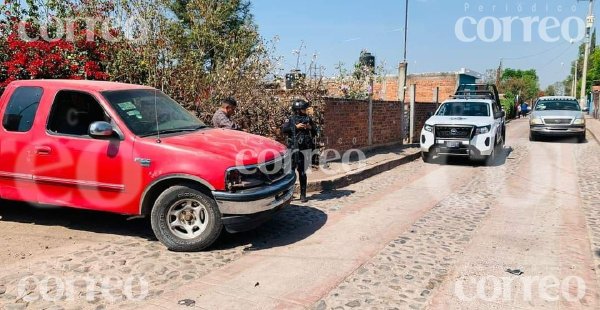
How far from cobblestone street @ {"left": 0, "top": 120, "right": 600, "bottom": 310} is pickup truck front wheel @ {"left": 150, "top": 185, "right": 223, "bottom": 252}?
0.15 meters

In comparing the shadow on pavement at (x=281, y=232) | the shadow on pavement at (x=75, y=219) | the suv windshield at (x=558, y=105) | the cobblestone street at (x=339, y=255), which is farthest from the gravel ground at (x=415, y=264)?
the suv windshield at (x=558, y=105)

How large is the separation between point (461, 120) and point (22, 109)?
9.42 meters

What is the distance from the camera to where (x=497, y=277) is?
405 centimetres

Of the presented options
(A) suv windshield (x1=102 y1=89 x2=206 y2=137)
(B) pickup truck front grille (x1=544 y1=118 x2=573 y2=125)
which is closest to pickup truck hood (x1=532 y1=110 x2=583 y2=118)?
(B) pickup truck front grille (x1=544 y1=118 x2=573 y2=125)

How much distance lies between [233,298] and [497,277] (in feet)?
7.96

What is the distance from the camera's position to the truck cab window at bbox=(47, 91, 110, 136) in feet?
16.6

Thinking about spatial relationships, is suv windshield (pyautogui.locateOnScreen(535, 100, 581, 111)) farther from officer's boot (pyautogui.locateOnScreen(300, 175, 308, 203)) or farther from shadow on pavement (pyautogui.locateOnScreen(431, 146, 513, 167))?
officer's boot (pyautogui.locateOnScreen(300, 175, 308, 203))

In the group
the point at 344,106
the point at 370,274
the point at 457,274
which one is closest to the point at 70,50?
the point at 344,106

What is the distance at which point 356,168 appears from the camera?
31.4 feet

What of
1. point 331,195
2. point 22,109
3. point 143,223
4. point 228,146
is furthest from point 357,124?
point 22,109

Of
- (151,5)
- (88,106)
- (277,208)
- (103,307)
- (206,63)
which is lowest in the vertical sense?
(103,307)

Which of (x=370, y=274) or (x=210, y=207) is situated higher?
(x=210, y=207)

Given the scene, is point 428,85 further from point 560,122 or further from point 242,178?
point 242,178

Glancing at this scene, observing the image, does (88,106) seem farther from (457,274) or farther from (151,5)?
(151,5)
